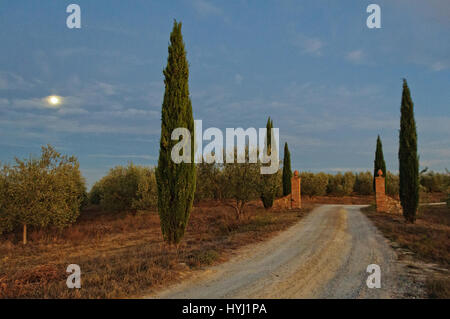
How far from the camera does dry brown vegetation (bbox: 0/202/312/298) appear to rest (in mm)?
7324

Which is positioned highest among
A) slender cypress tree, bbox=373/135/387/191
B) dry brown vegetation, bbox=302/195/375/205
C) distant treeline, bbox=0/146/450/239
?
slender cypress tree, bbox=373/135/387/191

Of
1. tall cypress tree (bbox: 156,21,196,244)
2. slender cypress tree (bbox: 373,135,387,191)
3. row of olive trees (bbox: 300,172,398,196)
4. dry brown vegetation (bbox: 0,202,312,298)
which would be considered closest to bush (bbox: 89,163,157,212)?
dry brown vegetation (bbox: 0,202,312,298)

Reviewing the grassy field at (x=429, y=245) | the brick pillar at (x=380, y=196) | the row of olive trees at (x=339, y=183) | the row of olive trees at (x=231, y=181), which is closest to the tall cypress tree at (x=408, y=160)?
the grassy field at (x=429, y=245)

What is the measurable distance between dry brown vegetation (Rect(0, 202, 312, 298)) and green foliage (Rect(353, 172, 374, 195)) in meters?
42.5

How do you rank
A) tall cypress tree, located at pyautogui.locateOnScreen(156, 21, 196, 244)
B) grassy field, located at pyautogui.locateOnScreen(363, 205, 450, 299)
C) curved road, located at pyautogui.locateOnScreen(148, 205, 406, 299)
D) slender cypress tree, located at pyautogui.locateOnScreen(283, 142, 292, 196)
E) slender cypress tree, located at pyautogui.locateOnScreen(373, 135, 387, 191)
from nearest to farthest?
curved road, located at pyautogui.locateOnScreen(148, 205, 406, 299), grassy field, located at pyautogui.locateOnScreen(363, 205, 450, 299), tall cypress tree, located at pyautogui.locateOnScreen(156, 21, 196, 244), slender cypress tree, located at pyautogui.locateOnScreen(283, 142, 292, 196), slender cypress tree, located at pyautogui.locateOnScreen(373, 135, 387, 191)

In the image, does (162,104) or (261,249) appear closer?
(261,249)

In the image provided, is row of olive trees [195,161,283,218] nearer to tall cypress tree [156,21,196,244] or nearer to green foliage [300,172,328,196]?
tall cypress tree [156,21,196,244]

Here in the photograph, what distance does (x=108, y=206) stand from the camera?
3139cm

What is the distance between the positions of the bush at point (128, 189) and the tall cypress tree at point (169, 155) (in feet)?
54.7

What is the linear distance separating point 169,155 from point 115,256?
18.9ft

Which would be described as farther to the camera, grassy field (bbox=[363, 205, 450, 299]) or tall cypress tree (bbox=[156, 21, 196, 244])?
tall cypress tree (bbox=[156, 21, 196, 244])
